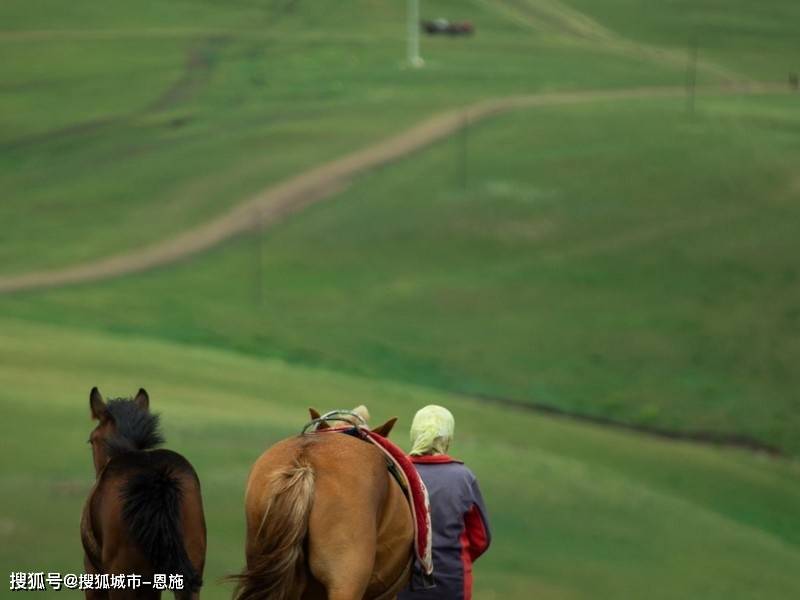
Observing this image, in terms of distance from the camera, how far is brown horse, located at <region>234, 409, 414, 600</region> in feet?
28.9

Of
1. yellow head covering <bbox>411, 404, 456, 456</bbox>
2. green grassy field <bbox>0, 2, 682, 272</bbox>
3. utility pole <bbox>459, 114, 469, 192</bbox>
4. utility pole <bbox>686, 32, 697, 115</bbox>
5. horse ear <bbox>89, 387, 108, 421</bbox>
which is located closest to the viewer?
yellow head covering <bbox>411, 404, 456, 456</bbox>

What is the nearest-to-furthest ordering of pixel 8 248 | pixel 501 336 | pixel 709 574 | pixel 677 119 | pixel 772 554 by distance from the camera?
1. pixel 709 574
2. pixel 772 554
3. pixel 501 336
4. pixel 8 248
5. pixel 677 119

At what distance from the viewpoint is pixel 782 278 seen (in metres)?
46.6

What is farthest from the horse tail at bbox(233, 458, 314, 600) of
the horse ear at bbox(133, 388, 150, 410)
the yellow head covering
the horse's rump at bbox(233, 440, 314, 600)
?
the horse ear at bbox(133, 388, 150, 410)

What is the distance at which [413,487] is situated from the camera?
9.57m

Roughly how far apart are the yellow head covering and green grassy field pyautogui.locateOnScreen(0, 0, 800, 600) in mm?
6051

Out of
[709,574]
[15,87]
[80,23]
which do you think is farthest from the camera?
[80,23]

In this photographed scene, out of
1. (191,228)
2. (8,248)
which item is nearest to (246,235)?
(191,228)

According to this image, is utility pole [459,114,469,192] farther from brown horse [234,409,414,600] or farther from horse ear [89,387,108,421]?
brown horse [234,409,414,600]

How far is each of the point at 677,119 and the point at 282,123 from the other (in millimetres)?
16569

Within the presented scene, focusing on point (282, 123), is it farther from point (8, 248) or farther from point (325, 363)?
point (325, 363)

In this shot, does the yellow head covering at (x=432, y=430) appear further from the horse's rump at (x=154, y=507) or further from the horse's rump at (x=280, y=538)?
the horse's rump at (x=154, y=507)

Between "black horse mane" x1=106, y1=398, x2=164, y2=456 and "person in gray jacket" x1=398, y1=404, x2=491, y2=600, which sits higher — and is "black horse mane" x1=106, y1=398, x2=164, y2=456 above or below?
above

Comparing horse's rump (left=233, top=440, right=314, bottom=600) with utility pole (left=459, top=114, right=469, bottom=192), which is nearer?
horse's rump (left=233, top=440, right=314, bottom=600)
